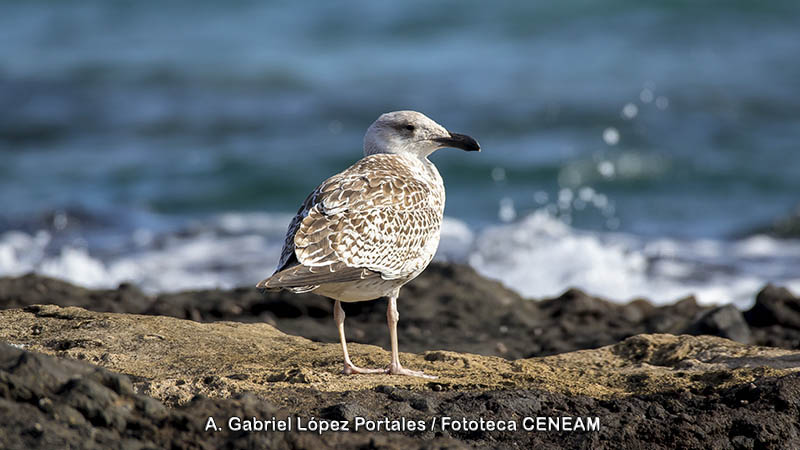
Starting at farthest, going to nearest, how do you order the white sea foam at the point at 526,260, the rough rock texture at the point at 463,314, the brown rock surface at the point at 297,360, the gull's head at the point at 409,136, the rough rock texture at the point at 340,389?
the white sea foam at the point at 526,260, the rough rock texture at the point at 463,314, the gull's head at the point at 409,136, the brown rock surface at the point at 297,360, the rough rock texture at the point at 340,389

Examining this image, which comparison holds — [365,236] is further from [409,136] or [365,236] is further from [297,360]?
[409,136]

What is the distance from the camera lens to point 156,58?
74.4ft

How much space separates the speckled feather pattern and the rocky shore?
53 cm

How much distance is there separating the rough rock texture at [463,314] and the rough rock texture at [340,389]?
147 cm

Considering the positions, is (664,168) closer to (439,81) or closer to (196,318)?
(439,81)

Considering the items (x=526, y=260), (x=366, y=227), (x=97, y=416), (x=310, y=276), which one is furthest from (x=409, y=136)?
(x=526, y=260)

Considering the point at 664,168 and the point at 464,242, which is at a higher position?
the point at 664,168

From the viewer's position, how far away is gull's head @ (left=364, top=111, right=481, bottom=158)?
6.17 m

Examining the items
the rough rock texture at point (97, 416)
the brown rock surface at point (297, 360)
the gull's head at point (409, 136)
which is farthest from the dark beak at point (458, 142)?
the rough rock texture at point (97, 416)

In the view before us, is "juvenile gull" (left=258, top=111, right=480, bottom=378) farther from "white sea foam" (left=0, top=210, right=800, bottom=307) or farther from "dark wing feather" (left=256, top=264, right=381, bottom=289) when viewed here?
"white sea foam" (left=0, top=210, right=800, bottom=307)

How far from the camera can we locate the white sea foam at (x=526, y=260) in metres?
10.9

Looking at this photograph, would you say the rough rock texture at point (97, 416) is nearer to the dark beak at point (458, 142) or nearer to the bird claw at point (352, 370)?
the bird claw at point (352, 370)

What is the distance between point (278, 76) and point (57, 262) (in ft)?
32.0

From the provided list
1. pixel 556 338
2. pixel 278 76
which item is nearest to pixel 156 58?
pixel 278 76
